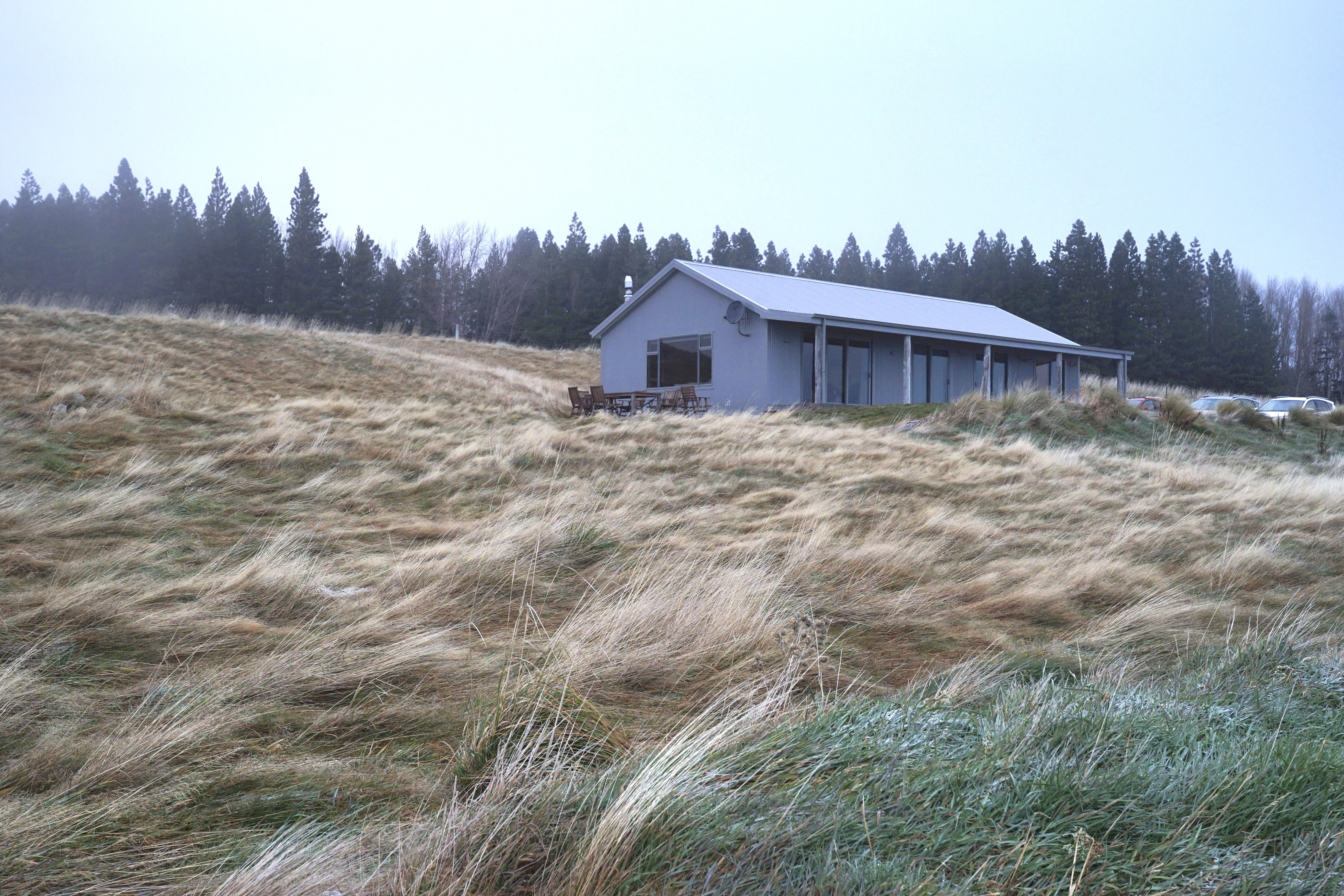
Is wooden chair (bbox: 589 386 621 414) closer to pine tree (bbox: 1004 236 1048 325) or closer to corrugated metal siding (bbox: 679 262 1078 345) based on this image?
corrugated metal siding (bbox: 679 262 1078 345)

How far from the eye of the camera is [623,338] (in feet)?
79.4

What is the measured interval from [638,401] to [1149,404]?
12267mm

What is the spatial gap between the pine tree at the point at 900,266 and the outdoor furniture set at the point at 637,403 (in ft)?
174

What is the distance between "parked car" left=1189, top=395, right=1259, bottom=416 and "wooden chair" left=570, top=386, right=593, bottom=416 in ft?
40.1

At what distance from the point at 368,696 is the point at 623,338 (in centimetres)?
2106

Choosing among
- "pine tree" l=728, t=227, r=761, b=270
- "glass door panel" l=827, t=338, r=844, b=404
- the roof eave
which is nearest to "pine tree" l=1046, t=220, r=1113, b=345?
"pine tree" l=728, t=227, r=761, b=270

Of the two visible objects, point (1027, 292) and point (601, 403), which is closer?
point (601, 403)

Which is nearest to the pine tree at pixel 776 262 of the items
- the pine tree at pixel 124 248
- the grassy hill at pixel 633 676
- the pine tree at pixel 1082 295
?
the pine tree at pixel 1082 295

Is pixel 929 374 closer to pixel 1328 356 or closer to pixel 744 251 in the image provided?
pixel 744 251

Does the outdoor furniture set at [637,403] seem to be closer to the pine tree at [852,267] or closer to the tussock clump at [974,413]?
the tussock clump at [974,413]

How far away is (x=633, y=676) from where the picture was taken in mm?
3889

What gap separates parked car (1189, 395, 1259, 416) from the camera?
19.2 meters

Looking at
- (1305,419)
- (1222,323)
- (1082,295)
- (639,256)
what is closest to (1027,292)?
(1082,295)

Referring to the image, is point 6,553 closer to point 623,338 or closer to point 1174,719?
point 1174,719
